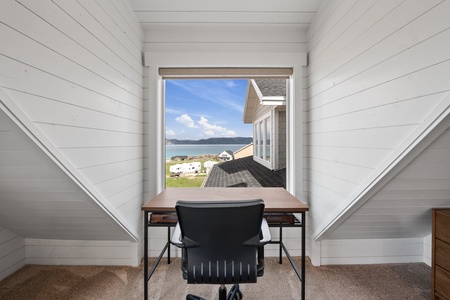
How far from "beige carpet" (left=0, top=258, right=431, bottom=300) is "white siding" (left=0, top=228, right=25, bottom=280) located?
0.06m

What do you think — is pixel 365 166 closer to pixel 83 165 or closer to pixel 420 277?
pixel 420 277

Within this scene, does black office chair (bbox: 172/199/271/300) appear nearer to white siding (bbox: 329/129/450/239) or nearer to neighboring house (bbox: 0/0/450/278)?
neighboring house (bbox: 0/0/450/278)

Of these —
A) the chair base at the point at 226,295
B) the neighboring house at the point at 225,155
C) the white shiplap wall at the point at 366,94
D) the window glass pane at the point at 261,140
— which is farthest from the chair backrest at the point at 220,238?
the window glass pane at the point at 261,140

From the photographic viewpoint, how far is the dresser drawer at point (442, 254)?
147 cm

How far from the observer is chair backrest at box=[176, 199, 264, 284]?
1132 millimetres

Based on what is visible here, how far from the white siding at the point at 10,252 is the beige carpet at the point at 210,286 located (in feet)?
0.21

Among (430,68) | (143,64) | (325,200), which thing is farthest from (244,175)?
(430,68)

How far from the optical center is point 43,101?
1.05m

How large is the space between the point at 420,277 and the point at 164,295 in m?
2.28

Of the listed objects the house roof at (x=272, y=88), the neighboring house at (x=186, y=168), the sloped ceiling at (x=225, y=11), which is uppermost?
the sloped ceiling at (x=225, y=11)

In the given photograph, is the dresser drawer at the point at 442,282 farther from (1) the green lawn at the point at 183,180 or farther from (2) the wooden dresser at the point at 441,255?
(1) the green lawn at the point at 183,180

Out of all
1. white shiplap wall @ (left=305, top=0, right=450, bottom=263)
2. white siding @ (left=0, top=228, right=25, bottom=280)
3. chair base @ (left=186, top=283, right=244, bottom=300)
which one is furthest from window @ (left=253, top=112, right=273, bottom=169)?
white siding @ (left=0, top=228, right=25, bottom=280)

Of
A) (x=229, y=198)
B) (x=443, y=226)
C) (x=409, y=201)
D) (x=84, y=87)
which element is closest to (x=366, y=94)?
(x=409, y=201)

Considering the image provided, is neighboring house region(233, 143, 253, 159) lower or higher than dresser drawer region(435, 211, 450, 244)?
higher
